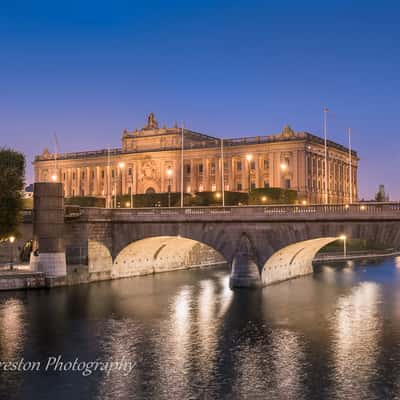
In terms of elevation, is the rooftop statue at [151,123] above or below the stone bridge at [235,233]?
above

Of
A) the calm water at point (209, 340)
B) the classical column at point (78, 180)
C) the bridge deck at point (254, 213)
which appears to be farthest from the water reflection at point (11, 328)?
the classical column at point (78, 180)

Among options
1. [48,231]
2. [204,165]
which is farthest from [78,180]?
[48,231]

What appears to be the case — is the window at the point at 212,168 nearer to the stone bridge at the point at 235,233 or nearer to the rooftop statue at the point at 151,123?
the rooftop statue at the point at 151,123

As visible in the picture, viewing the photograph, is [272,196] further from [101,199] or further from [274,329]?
[274,329]

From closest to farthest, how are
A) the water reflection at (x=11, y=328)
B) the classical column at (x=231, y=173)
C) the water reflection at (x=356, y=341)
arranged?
the water reflection at (x=356, y=341)
the water reflection at (x=11, y=328)
the classical column at (x=231, y=173)

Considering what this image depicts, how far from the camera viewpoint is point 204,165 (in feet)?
463

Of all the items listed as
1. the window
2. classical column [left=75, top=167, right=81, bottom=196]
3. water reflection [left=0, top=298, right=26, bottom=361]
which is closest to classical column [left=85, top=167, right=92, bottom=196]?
classical column [left=75, top=167, right=81, bottom=196]

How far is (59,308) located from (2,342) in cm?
1203

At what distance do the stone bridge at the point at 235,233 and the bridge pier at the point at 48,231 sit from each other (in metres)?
3.23

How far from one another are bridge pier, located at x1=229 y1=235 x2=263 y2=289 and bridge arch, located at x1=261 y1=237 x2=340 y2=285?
89cm

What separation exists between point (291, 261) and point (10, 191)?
3219cm

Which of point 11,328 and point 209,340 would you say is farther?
point 11,328

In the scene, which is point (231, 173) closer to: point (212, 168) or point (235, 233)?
point (212, 168)

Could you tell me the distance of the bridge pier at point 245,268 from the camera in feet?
→ 197
